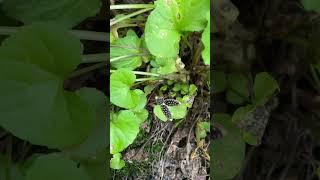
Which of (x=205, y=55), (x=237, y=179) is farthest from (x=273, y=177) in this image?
(x=205, y=55)

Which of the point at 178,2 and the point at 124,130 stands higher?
the point at 178,2

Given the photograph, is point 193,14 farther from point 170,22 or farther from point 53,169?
point 53,169

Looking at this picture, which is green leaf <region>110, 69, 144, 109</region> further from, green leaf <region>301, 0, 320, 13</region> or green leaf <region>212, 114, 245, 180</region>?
green leaf <region>301, 0, 320, 13</region>

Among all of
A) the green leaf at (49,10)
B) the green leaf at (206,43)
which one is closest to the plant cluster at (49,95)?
the green leaf at (49,10)

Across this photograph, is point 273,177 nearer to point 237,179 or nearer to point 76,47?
point 237,179

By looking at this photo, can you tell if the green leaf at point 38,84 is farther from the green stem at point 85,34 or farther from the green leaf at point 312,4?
the green leaf at point 312,4

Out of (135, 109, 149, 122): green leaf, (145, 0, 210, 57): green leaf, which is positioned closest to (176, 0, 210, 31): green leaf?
(145, 0, 210, 57): green leaf
